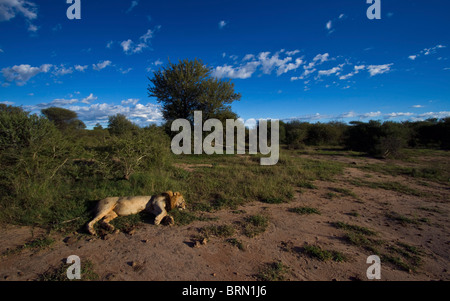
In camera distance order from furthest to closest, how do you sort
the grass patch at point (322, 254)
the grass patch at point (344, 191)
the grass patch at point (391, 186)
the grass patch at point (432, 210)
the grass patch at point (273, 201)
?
the grass patch at point (391, 186) < the grass patch at point (344, 191) < the grass patch at point (273, 201) < the grass patch at point (432, 210) < the grass patch at point (322, 254)

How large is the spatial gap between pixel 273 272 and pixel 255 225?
1273 mm

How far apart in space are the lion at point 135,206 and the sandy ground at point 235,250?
1.14ft

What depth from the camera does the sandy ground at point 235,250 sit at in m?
2.37

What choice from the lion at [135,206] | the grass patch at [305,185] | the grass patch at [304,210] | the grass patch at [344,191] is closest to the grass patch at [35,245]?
the lion at [135,206]

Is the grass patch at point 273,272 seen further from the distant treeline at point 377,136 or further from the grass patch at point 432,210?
the distant treeline at point 377,136

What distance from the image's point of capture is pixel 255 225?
144 inches

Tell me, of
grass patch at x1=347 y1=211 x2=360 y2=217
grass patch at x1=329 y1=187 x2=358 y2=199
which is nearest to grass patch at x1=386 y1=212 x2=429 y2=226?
grass patch at x1=347 y1=211 x2=360 y2=217

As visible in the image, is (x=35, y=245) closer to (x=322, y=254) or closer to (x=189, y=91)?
(x=322, y=254)

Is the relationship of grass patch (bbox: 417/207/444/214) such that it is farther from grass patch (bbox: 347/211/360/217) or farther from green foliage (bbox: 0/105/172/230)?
green foliage (bbox: 0/105/172/230)

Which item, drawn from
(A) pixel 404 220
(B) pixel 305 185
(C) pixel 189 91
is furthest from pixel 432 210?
(C) pixel 189 91

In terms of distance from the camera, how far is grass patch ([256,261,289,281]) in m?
2.31

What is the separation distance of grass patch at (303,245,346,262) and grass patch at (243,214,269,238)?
2.78 feet
